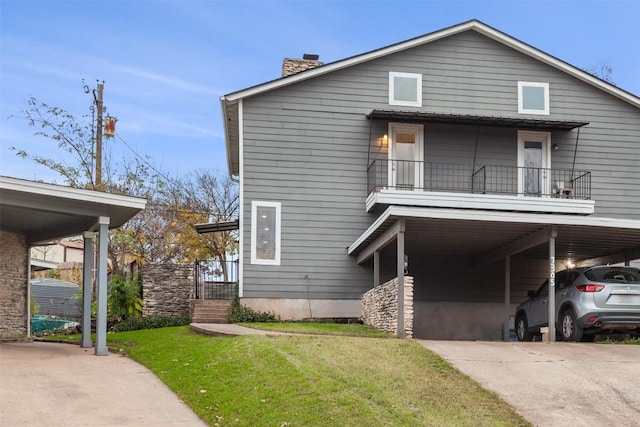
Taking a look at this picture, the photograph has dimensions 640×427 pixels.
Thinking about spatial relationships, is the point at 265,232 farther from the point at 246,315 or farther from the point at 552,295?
the point at 552,295

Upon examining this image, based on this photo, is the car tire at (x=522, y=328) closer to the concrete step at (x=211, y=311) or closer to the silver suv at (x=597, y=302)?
the silver suv at (x=597, y=302)

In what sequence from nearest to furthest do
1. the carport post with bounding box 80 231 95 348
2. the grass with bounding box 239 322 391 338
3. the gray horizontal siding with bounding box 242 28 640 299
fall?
the grass with bounding box 239 322 391 338
the carport post with bounding box 80 231 95 348
the gray horizontal siding with bounding box 242 28 640 299

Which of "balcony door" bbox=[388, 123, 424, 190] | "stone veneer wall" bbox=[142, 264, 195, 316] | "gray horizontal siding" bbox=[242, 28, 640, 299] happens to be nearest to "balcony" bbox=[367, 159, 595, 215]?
"balcony door" bbox=[388, 123, 424, 190]

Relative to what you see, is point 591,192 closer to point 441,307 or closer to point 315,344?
point 441,307

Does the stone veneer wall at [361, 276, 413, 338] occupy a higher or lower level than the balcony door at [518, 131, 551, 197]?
lower

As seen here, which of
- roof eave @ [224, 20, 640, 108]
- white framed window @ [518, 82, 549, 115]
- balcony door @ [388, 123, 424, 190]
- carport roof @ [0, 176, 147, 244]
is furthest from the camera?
white framed window @ [518, 82, 549, 115]

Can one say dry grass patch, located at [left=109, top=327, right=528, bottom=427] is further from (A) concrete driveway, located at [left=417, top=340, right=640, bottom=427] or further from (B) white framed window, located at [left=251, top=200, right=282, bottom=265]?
(B) white framed window, located at [left=251, top=200, right=282, bottom=265]

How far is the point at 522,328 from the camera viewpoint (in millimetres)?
18391

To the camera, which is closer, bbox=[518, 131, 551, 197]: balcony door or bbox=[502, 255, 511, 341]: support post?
bbox=[502, 255, 511, 341]: support post

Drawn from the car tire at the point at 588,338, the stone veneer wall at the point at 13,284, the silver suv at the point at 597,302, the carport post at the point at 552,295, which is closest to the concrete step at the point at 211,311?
the stone veneer wall at the point at 13,284

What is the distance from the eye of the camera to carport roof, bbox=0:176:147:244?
46.7 ft

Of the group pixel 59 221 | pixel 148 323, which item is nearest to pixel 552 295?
pixel 59 221

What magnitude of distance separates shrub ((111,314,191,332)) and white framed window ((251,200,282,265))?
9.85 ft

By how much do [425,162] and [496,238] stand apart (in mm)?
3864
